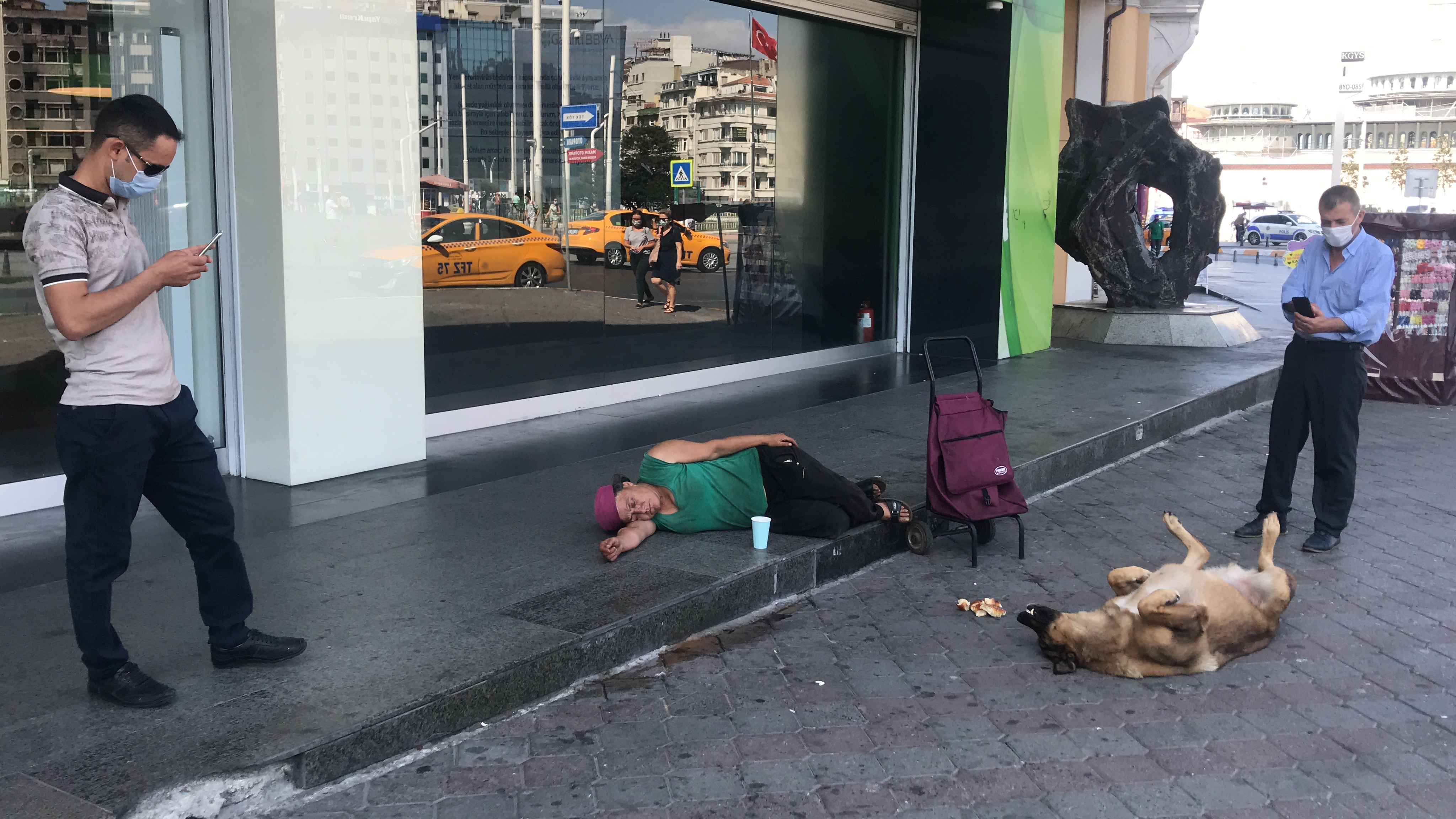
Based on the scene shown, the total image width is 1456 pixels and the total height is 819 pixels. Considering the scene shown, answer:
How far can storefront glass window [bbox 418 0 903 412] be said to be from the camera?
8.44m

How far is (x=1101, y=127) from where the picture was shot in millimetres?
14070

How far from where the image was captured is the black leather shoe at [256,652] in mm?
4070

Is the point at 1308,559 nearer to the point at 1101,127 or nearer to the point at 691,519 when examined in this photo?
the point at 691,519

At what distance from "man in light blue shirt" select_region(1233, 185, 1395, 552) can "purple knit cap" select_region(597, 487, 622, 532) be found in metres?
3.45

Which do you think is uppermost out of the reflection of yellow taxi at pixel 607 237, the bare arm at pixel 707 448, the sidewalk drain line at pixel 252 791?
the reflection of yellow taxi at pixel 607 237

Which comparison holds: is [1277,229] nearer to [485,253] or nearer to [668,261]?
[668,261]

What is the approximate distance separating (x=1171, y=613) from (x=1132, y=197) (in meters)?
10.6

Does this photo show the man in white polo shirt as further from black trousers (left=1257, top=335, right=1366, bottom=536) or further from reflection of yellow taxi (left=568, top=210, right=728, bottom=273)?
reflection of yellow taxi (left=568, top=210, right=728, bottom=273)

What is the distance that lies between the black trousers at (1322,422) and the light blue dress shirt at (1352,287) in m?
0.12

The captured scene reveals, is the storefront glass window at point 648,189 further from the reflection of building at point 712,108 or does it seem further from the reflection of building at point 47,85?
the reflection of building at point 47,85

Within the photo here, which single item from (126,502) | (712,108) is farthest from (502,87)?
(126,502)

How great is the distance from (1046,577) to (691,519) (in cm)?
179

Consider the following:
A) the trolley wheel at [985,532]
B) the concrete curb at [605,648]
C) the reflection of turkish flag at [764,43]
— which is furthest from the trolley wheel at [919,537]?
the reflection of turkish flag at [764,43]

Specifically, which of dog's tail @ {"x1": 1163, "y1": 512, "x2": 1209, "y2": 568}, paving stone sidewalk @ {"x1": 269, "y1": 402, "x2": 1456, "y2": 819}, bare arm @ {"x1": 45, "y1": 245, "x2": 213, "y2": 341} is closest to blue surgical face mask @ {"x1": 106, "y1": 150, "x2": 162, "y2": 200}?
bare arm @ {"x1": 45, "y1": 245, "x2": 213, "y2": 341}
